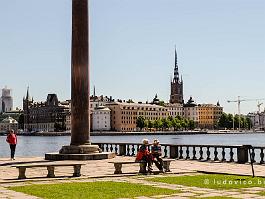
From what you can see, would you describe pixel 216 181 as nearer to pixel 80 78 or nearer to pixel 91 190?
pixel 91 190

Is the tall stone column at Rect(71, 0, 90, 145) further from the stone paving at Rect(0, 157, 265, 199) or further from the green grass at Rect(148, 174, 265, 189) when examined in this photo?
the green grass at Rect(148, 174, 265, 189)

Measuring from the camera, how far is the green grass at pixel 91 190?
53.4 feet

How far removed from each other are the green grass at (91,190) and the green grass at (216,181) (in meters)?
1.73

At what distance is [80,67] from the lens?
103ft

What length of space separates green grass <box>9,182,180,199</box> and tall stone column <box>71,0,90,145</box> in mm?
11981

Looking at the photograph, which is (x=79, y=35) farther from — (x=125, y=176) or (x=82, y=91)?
(x=125, y=176)

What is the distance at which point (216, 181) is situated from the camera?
64.6 feet

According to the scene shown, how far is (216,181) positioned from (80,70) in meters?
13.8

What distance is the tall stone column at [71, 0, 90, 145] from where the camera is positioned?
3128 cm

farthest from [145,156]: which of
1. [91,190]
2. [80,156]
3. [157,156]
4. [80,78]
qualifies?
[80,78]

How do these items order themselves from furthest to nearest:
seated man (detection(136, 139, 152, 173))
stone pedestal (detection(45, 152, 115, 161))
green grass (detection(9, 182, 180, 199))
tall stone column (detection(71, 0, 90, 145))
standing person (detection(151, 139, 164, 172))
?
tall stone column (detection(71, 0, 90, 145)) → stone pedestal (detection(45, 152, 115, 161)) → standing person (detection(151, 139, 164, 172)) → seated man (detection(136, 139, 152, 173)) → green grass (detection(9, 182, 180, 199))

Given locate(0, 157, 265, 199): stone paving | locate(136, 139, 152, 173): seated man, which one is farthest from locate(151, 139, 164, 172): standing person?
locate(0, 157, 265, 199): stone paving

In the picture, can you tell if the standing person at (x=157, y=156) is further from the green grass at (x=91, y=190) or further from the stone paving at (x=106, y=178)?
the green grass at (x=91, y=190)

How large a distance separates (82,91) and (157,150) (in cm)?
832
